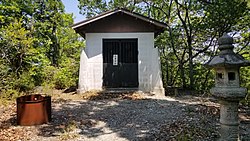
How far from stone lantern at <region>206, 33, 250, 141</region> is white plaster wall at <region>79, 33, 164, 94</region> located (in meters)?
7.25

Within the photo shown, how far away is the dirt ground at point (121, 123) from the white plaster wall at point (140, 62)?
2503mm

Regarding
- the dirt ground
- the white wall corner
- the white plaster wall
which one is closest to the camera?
the dirt ground

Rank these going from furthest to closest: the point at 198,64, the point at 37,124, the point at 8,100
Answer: the point at 198,64 < the point at 8,100 < the point at 37,124

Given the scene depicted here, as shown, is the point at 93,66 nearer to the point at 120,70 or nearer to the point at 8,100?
the point at 120,70

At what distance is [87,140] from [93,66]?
6512 mm

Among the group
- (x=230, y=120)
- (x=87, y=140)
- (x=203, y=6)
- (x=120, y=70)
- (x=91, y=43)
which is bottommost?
(x=87, y=140)

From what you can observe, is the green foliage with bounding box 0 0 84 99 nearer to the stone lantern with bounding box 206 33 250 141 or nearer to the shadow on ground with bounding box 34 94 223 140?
the shadow on ground with bounding box 34 94 223 140

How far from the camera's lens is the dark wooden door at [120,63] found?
36.2ft

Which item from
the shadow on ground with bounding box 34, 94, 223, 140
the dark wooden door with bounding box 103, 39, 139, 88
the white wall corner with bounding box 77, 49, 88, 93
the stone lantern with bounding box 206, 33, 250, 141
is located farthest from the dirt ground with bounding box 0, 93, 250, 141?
the dark wooden door with bounding box 103, 39, 139, 88

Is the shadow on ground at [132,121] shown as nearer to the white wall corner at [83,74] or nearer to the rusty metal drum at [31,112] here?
the rusty metal drum at [31,112]

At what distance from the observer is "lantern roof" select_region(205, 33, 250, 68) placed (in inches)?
133

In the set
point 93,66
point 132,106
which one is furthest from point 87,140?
point 93,66

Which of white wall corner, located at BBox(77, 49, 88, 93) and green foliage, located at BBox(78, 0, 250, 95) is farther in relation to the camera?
green foliage, located at BBox(78, 0, 250, 95)

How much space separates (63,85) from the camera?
1295 centimetres
